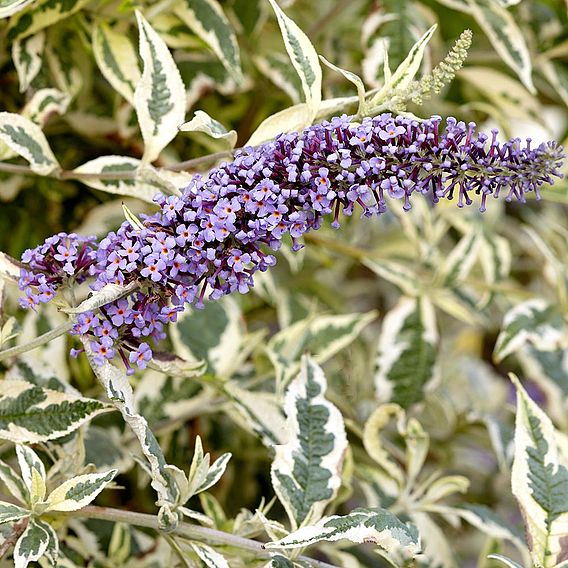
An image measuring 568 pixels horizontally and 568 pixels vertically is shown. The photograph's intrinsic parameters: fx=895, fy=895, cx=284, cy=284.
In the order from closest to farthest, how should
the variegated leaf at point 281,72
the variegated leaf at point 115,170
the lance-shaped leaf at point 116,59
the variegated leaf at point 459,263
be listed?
the variegated leaf at point 115,170
the lance-shaped leaf at point 116,59
the variegated leaf at point 281,72
the variegated leaf at point 459,263

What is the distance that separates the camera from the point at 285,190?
1.95 feet

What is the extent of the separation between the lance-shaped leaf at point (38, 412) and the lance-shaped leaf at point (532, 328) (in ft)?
1.68

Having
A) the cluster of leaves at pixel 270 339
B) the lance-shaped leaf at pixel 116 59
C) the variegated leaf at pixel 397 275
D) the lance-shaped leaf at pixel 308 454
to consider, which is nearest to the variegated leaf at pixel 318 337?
the cluster of leaves at pixel 270 339

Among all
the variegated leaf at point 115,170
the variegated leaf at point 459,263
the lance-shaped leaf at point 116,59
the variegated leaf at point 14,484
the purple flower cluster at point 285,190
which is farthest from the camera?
the variegated leaf at point 459,263

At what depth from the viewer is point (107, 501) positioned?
107cm

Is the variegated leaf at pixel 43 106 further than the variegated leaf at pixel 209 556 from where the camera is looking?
Yes

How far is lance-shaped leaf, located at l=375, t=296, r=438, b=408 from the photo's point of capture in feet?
3.56

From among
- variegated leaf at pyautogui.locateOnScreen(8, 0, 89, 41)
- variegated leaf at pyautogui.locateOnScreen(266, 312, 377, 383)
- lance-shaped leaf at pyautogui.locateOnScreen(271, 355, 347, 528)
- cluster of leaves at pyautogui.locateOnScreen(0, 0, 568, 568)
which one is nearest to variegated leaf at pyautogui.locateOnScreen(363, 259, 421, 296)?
cluster of leaves at pyautogui.locateOnScreen(0, 0, 568, 568)

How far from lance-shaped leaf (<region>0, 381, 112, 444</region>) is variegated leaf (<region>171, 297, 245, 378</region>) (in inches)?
9.5

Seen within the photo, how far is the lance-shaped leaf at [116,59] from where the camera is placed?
93 centimetres

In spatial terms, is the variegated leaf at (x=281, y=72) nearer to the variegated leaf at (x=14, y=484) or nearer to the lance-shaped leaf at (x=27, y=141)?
the lance-shaped leaf at (x=27, y=141)

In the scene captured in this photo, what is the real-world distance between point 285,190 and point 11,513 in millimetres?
305

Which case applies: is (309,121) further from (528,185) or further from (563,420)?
(563,420)

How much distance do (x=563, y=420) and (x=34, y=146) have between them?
0.78 meters
